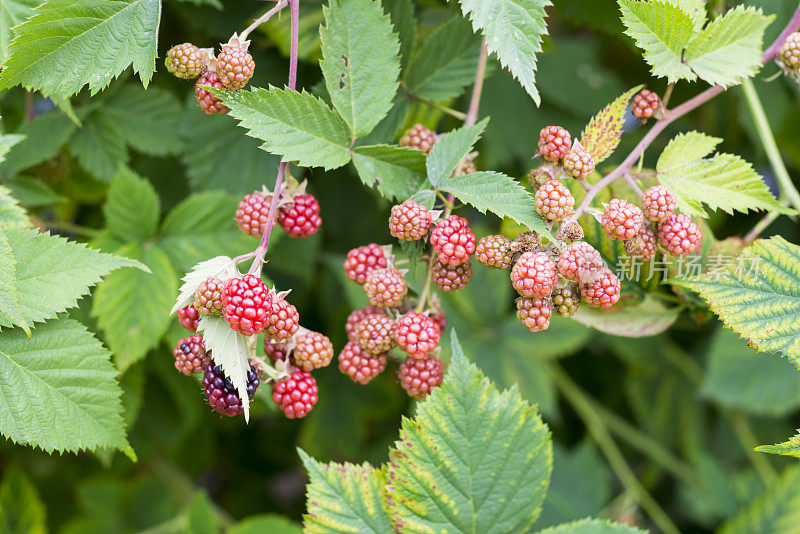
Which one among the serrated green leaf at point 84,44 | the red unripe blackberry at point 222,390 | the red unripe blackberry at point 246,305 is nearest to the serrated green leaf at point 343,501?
the red unripe blackberry at point 222,390

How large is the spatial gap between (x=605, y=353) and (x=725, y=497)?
2.05 ft

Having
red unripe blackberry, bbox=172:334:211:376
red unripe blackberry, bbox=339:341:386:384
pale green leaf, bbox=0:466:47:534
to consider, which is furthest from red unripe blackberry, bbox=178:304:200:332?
pale green leaf, bbox=0:466:47:534

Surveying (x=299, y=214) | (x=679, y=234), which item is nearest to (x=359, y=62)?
(x=299, y=214)

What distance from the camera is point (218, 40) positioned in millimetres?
1702

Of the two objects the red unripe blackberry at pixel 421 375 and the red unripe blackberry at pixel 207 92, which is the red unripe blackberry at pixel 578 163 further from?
the red unripe blackberry at pixel 207 92

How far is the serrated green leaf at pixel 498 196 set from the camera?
3.19ft

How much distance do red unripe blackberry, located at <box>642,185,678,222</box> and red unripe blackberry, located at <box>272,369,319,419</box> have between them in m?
0.60

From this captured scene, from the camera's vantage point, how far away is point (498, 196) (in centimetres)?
100

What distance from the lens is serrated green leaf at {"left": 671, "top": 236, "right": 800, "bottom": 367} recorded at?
106cm

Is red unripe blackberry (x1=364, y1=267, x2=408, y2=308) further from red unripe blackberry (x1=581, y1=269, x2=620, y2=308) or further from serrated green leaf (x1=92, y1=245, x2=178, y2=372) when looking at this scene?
serrated green leaf (x1=92, y1=245, x2=178, y2=372)

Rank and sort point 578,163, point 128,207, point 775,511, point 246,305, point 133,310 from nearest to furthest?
point 246,305
point 578,163
point 133,310
point 128,207
point 775,511

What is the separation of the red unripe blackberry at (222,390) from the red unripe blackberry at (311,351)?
8 centimetres

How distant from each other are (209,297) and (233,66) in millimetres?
351

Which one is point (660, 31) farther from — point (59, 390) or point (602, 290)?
point (59, 390)
